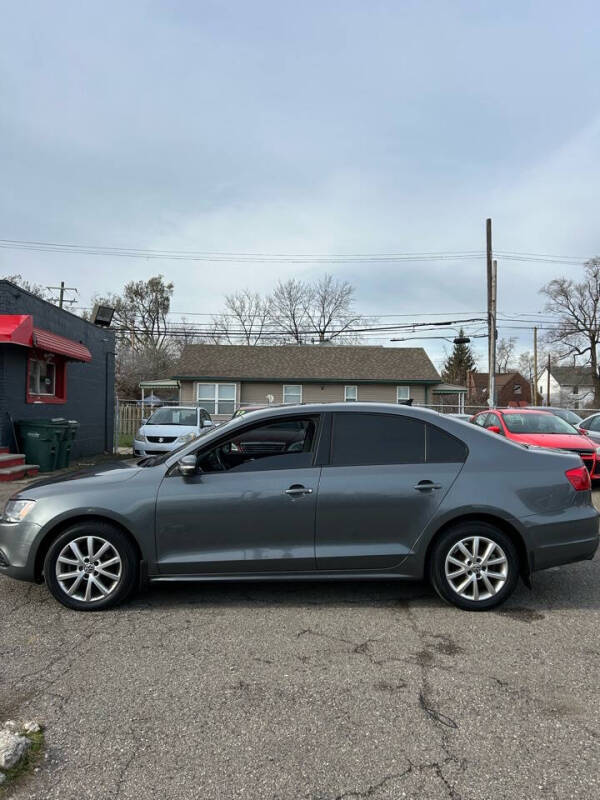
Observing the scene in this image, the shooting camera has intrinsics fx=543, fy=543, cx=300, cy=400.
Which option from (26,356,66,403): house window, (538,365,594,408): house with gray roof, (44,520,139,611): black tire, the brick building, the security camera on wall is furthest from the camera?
the brick building

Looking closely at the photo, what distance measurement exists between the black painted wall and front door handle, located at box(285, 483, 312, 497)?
977cm

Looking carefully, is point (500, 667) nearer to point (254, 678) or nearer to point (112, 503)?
point (254, 678)

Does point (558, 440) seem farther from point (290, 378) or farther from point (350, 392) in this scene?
point (290, 378)

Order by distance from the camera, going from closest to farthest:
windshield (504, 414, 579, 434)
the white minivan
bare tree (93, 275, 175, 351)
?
windshield (504, 414, 579, 434)
the white minivan
bare tree (93, 275, 175, 351)

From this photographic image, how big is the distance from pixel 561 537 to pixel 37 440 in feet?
36.6

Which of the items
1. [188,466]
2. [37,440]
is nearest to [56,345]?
[37,440]

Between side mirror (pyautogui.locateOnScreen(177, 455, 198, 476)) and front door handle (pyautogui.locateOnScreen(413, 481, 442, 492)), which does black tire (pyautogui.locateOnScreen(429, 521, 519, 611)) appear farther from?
side mirror (pyautogui.locateOnScreen(177, 455, 198, 476))

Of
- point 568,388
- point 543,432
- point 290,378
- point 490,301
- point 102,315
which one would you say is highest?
point 490,301

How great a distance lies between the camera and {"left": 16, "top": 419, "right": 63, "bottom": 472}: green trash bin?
12.1 metres

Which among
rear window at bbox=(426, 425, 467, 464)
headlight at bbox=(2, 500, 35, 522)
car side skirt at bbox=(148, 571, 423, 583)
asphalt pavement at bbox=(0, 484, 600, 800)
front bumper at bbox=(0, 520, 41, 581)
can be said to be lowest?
asphalt pavement at bbox=(0, 484, 600, 800)

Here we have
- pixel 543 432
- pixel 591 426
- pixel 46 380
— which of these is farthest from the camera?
pixel 46 380

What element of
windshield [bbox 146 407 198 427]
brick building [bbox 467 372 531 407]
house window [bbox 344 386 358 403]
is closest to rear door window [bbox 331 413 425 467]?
windshield [bbox 146 407 198 427]

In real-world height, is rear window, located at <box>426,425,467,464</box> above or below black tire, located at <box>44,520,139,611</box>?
above

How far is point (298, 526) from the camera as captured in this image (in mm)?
4164
